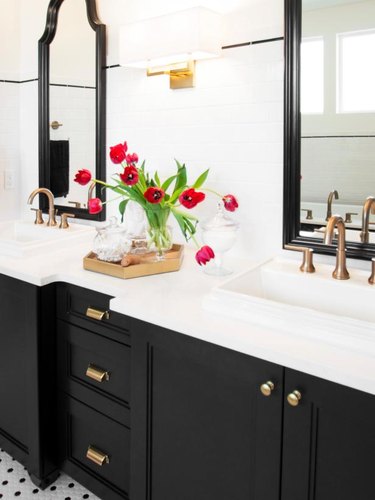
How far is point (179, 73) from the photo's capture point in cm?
198

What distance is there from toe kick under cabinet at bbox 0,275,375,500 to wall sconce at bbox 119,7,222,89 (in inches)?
37.9

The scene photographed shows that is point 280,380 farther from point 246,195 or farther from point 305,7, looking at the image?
point 305,7

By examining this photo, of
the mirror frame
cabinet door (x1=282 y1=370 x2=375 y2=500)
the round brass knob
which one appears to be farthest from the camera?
the mirror frame

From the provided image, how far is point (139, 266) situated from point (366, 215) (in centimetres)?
79

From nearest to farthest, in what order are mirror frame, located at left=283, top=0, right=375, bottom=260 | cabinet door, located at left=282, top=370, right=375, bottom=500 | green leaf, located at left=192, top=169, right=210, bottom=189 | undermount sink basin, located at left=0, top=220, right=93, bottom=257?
cabinet door, located at left=282, top=370, right=375, bottom=500 → mirror frame, located at left=283, top=0, right=375, bottom=260 → green leaf, located at left=192, top=169, right=210, bottom=189 → undermount sink basin, located at left=0, top=220, right=93, bottom=257

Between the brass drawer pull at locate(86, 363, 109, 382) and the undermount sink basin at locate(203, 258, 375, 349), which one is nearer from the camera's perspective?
the undermount sink basin at locate(203, 258, 375, 349)

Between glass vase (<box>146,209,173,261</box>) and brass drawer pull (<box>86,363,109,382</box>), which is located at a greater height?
glass vase (<box>146,209,173,261</box>)

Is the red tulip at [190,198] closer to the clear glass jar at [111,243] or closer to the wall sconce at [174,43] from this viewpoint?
the clear glass jar at [111,243]

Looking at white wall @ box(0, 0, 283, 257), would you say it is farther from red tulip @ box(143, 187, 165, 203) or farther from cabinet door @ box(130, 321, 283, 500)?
cabinet door @ box(130, 321, 283, 500)

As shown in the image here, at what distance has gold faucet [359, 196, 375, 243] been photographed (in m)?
1.60

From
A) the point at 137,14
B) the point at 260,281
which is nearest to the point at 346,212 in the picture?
the point at 260,281

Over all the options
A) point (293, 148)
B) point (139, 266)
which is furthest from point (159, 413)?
point (293, 148)

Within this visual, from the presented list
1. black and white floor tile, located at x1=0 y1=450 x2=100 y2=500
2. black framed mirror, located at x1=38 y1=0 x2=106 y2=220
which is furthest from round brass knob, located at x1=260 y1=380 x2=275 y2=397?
black framed mirror, located at x1=38 y1=0 x2=106 y2=220

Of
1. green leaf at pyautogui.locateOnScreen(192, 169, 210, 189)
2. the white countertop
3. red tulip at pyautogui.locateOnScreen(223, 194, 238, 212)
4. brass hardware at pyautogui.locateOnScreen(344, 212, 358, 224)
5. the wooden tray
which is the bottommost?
the white countertop
